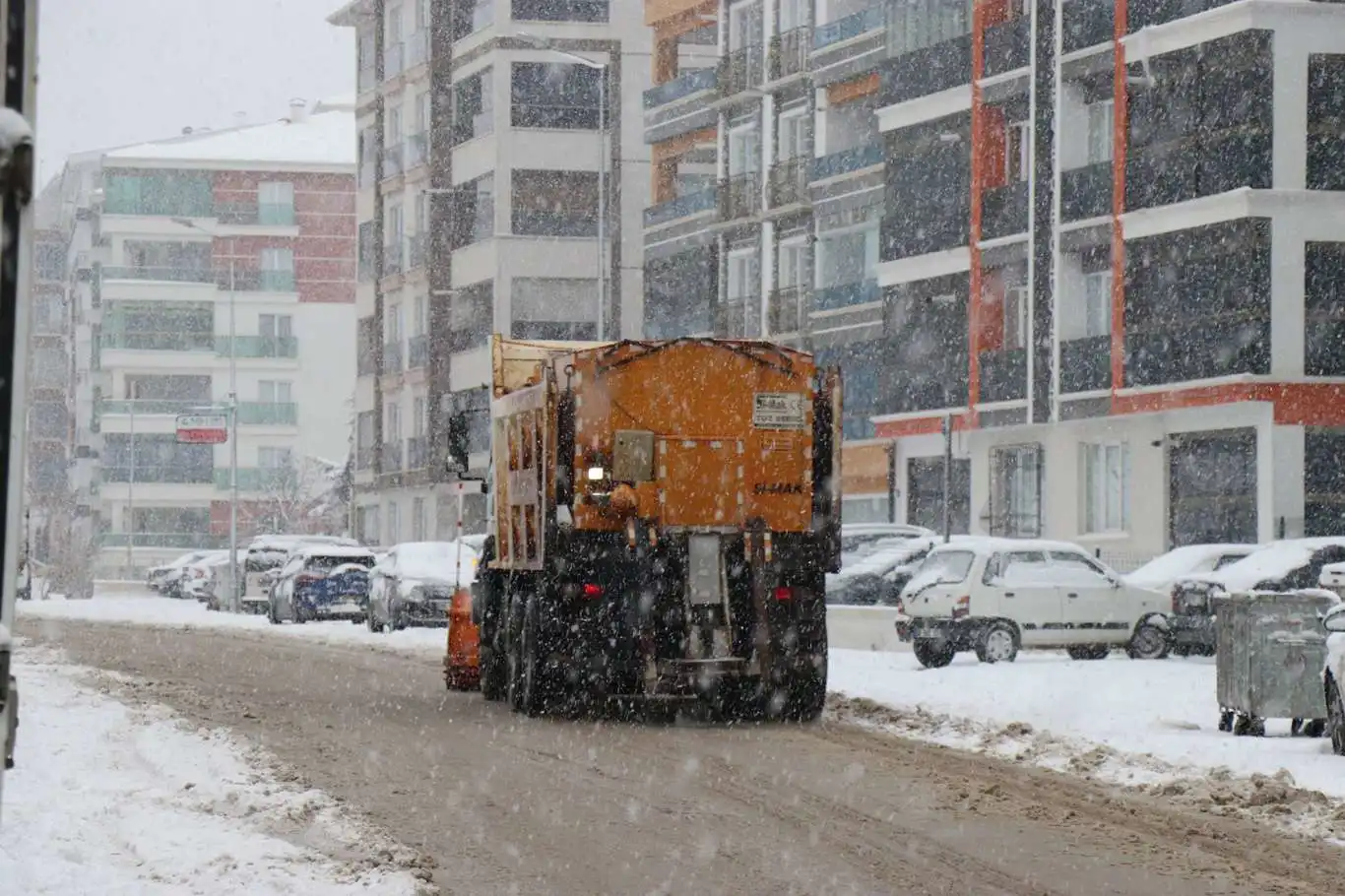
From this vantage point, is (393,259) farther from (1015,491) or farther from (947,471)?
(947,471)

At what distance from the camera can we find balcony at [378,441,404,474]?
267 feet

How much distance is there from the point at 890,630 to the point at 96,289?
256 ft

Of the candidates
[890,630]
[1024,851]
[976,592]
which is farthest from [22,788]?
[890,630]

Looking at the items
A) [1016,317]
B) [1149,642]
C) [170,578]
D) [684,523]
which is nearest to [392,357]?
[170,578]

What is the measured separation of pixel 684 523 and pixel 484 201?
54.0 metres

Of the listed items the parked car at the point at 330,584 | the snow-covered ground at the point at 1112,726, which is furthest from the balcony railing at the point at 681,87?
the snow-covered ground at the point at 1112,726

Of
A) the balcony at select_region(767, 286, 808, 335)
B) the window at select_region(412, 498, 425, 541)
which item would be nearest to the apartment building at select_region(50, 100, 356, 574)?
the window at select_region(412, 498, 425, 541)

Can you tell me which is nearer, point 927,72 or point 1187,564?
point 1187,564

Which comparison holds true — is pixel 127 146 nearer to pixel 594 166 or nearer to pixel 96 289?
pixel 96 289

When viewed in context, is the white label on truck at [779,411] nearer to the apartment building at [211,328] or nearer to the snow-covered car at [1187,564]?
the snow-covered car at [1187,564]

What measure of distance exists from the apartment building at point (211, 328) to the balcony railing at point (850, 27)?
54018mm

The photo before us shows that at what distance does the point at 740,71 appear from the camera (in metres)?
61.7

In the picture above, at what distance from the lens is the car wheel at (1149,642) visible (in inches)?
1282

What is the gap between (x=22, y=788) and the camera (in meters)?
14.6
